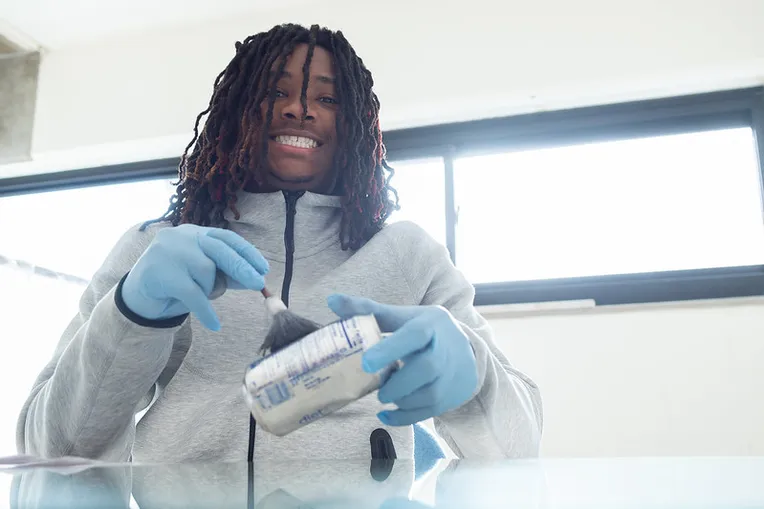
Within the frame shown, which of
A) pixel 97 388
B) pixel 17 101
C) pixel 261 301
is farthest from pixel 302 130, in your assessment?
pixel 17 101

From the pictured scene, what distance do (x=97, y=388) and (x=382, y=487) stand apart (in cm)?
46

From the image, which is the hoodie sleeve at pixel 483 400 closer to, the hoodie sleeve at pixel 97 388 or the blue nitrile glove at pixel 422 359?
the blue nitrile glove at pixel 422 359

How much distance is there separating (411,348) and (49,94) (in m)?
2.61

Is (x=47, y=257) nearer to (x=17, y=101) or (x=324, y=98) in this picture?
(x=17, y=101)

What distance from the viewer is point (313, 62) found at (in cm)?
112

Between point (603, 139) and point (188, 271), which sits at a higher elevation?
point (603, 139)

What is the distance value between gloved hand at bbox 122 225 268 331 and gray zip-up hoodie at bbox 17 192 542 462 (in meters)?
0.04

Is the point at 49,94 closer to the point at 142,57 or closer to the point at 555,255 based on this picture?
the point at 142,57

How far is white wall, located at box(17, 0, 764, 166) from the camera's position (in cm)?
201

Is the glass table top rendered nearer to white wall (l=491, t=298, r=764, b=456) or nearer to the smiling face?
the smiling face

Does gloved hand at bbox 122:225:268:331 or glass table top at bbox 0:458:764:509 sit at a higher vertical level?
gloved hand at bbox 122:225:268:331

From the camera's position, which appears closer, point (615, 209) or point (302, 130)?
point (302, 130)

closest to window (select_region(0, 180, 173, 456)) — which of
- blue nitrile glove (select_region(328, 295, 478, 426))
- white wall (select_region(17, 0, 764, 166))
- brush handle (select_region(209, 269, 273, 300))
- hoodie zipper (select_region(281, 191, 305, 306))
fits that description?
white wall (select_region(17, 0, 764, 166))

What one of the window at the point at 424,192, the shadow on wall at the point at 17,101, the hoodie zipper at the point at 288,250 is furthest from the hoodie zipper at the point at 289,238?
the shadow on wall at the point at 17,101
